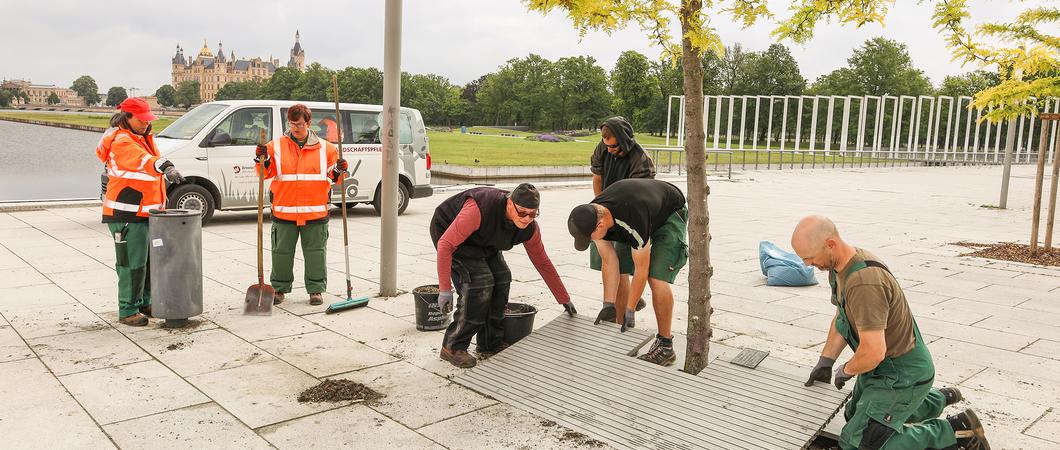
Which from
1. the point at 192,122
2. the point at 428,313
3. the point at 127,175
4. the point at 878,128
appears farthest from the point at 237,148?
the point at 878,128

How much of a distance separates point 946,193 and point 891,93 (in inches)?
2230

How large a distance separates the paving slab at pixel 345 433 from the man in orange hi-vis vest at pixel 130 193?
98.1 inches

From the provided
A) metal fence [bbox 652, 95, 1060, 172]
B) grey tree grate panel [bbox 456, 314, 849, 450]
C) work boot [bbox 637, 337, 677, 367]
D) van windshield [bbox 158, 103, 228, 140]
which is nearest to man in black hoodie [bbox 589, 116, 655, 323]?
work boot [bbox 637, 337, 677, 367]

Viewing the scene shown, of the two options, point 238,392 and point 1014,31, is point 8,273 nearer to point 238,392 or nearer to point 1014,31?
point 238,392

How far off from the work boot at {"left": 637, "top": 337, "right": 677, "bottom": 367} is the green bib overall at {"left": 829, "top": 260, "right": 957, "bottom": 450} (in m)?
1.35

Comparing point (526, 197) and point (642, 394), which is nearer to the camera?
point (642, 394)

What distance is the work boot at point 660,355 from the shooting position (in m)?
4.76

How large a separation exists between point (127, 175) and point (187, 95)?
431ft

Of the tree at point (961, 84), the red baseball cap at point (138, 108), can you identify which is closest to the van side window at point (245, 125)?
the red baseball cap at point (138, 108)

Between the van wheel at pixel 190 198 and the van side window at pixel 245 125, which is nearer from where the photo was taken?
the van wheel at pixel 190 198

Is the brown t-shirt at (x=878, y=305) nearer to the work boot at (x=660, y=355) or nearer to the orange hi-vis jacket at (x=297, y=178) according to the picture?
the work boot at (x=660, y=355)

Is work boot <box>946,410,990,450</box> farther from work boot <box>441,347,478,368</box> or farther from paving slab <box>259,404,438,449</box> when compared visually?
work boot <box>441,347,478,368</box>

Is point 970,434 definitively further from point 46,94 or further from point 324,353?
point 46,94

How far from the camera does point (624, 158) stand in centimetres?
566
